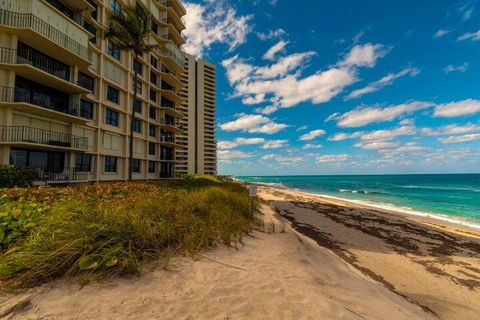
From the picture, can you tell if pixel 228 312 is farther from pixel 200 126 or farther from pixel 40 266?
pixel 200 126

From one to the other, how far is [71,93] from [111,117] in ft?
16.4

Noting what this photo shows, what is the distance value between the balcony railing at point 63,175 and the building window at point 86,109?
5.26 metres

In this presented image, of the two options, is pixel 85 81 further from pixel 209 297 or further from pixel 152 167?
pixel 209 297

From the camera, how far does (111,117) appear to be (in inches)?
958

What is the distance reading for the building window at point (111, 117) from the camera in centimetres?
2380

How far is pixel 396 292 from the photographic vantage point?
689 centimetres

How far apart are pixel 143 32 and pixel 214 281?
67.7 feet

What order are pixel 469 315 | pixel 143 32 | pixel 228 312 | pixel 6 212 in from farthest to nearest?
pixel 143 32, pixel 469 315, pixel 6 212, pixel 228 312

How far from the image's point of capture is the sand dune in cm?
304

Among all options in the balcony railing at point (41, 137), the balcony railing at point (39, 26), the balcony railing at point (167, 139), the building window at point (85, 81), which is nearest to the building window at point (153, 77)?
the balcony railing at point (167, 139)

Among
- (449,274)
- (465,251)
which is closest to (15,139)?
(449,274)

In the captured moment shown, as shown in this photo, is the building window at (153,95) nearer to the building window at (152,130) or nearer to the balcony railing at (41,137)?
the building window at (152,130)

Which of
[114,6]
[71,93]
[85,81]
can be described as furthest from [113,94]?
[114,6]

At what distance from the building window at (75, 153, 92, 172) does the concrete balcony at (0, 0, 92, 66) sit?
8.05 m
